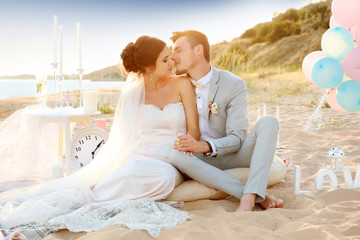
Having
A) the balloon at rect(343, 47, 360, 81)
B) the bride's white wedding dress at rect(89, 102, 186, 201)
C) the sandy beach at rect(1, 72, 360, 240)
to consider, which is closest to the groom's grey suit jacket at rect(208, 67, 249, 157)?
the bride's white wedding dress at rect(89, 102, 186, 201)

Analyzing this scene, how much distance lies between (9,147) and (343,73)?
307 cm

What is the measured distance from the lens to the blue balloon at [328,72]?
3.14 meters

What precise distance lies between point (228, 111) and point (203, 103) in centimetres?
23

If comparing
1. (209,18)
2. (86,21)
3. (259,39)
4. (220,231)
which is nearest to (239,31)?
(259,39)

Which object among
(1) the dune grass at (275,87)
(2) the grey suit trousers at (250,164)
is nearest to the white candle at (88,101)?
(2) the grey suit trousers at (250,164)

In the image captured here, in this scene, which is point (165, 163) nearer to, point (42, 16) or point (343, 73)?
point (343, 73)

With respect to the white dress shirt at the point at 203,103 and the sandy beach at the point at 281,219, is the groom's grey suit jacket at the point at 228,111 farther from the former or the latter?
the sandy beach at the point at 281,219

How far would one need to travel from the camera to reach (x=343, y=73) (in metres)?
3.21

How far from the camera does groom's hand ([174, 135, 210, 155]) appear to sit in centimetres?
271

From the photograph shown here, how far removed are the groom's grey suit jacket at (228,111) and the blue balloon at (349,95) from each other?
2.97 ft

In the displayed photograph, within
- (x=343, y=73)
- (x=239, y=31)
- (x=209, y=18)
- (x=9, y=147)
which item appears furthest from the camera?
(x=239, y=31)

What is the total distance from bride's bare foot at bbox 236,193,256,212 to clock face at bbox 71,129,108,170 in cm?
182

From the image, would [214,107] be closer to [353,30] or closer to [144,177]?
[144,177]

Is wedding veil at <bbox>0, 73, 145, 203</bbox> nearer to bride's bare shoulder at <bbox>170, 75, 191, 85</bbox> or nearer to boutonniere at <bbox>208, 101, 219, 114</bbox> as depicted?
bride's bare shoulder at <bbox>170, 75, 191, 85</bbox>
